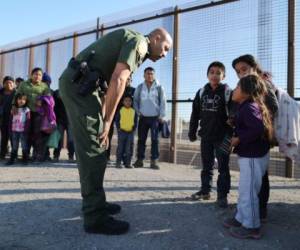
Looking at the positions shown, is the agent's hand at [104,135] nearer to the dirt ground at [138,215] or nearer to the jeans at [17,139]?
the dirt ground at [138,215]

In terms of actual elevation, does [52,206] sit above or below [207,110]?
below

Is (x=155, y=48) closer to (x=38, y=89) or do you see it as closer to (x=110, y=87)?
(x=110, y=87)

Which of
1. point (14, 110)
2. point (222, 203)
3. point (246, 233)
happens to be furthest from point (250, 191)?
point (14, 110)

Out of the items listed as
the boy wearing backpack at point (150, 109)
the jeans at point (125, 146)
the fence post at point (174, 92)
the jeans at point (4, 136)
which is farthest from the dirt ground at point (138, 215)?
the fence post at point (174, 92)

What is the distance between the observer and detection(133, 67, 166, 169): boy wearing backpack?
8.30m

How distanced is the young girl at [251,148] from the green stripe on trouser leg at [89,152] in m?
1.22

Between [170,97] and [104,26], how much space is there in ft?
9.45

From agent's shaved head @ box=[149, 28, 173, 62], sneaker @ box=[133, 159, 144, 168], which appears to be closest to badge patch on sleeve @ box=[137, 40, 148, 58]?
agent's shaved head @ box=[149, 28, 173, 62]

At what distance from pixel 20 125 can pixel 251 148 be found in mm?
5238

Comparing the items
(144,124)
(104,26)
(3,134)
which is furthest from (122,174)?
(104,26)

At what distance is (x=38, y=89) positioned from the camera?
8.32m

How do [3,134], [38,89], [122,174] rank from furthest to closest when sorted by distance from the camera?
[3,134], [38,89], [122,174]

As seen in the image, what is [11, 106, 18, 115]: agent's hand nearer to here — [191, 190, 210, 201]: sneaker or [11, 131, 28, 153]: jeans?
[11, 131, 28, 153]: jeans

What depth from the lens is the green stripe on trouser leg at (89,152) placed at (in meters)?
3.87
